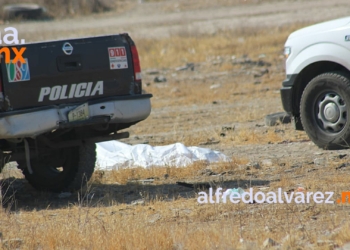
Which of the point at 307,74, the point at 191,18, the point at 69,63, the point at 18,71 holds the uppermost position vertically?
the point at 191,18

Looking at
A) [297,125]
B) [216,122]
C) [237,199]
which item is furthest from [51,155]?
[216,122]

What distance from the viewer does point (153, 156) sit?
31.8 ft

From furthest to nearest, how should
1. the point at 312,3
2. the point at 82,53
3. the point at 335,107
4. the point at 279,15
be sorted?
1. the point at 312,3
2. the point at 279,15
3. the point at 335,107
4. the point at 82,53

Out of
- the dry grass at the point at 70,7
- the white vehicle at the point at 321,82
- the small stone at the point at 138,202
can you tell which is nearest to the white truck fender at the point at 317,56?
the white vehicle at the point at 321,82

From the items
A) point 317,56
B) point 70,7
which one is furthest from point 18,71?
point 70,7

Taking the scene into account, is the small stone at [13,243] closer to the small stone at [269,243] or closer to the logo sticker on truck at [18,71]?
the logo sticker on truck at [18,71]

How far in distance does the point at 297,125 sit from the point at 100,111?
3222 millimetres

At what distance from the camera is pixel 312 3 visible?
3441cm

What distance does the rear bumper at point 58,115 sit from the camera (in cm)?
740

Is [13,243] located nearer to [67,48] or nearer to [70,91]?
[70,91]

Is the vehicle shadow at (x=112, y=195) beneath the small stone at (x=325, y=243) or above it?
above

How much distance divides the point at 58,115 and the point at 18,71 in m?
0.57

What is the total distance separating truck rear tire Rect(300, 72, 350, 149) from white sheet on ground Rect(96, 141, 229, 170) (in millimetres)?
1151

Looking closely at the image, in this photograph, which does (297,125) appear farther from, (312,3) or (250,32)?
(312,3)
